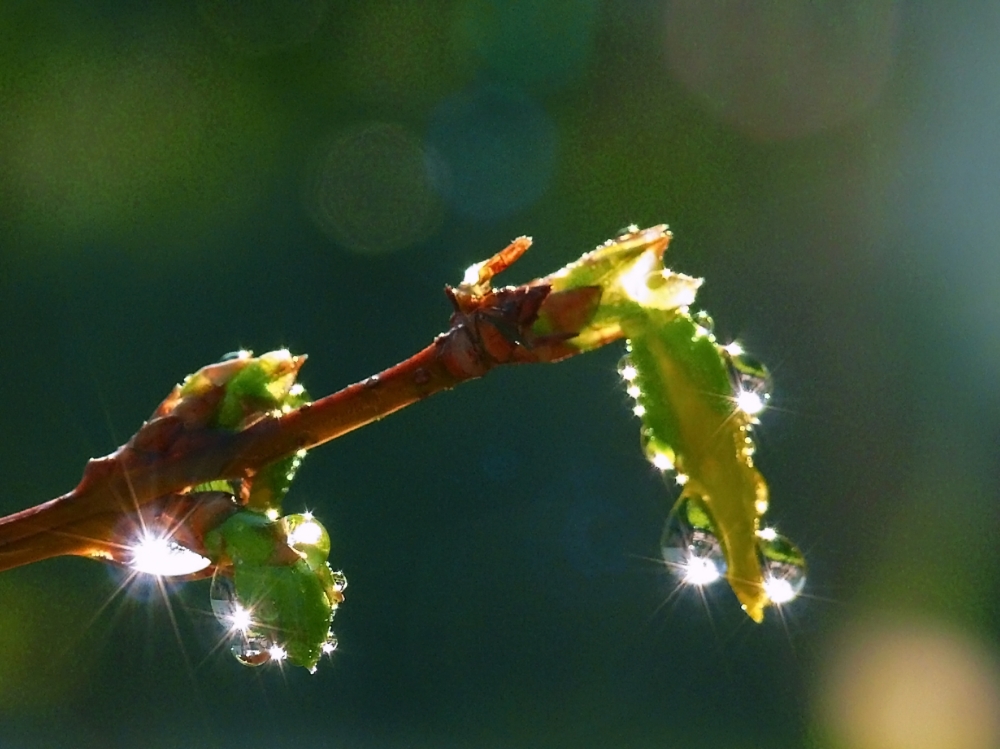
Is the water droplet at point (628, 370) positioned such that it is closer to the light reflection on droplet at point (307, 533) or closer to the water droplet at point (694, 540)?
the water droplet at point (694, 540)

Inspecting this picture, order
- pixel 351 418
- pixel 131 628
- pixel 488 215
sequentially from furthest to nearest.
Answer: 1. pixel 488 215
2. pixel 131 628
3. pixel 351 418

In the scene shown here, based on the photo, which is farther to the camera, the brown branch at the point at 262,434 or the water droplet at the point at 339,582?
the water droplet at the point at 339,582

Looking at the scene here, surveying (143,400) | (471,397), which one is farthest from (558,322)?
(143,400)

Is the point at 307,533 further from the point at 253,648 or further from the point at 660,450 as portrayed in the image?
the point at 660,450

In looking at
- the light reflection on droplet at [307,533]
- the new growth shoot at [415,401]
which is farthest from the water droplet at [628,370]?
the light reflection on droplet at [307,533]

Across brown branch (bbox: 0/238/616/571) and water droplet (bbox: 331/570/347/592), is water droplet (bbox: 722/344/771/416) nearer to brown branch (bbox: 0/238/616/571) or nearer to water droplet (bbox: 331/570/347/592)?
brown branch (bbox: 0/238/616/571)

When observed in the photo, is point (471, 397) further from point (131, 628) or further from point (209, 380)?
point (209, 380)

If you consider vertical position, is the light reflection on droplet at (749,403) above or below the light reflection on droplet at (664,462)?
above
